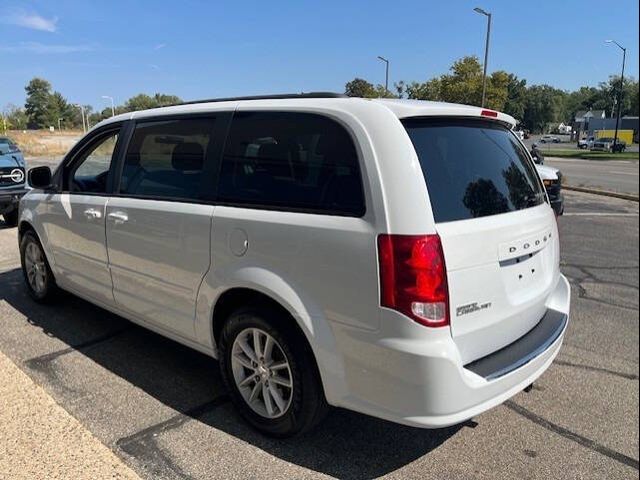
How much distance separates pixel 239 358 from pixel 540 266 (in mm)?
1727

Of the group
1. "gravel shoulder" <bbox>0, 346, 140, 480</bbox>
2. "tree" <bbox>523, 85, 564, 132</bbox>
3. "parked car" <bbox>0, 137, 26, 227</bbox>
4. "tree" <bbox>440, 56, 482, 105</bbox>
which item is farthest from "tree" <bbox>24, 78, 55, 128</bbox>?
"gravel shoulder" <bbox>0, 346, 140, 480</bbox>

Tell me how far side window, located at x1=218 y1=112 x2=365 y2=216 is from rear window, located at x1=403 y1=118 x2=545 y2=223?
13.4 inches

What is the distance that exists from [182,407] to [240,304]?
2.65 ft

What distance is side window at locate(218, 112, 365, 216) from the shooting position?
2492 mm

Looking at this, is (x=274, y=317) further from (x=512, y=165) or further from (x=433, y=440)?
(x=512, y=165)

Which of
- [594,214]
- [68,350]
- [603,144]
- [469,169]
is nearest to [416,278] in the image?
[469,169]

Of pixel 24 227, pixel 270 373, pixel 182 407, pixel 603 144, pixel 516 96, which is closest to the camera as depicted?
pixel 270 373

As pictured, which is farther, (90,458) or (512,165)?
(512,165)

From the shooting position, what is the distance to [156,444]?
2826 millimetres

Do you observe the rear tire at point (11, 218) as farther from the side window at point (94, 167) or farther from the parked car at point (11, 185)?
the side window at point (94, 167)

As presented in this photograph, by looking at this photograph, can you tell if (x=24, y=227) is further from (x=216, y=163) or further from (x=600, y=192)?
(x=600, y=192)

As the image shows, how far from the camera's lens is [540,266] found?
112 inches

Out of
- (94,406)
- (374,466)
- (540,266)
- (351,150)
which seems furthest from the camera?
(94,406)

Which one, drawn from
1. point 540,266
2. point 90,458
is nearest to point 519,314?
point 540,266
